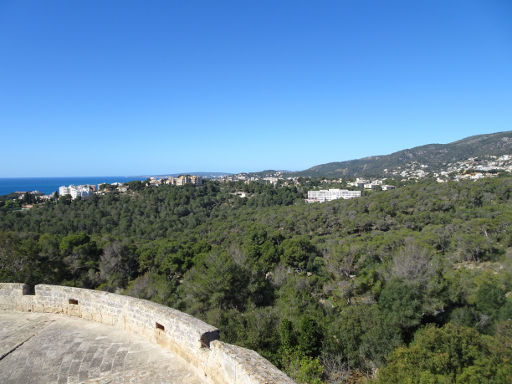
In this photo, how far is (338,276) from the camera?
20375 mm

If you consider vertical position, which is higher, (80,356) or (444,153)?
(444,153)

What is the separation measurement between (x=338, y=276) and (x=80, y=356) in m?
18.3

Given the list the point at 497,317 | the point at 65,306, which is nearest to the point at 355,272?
the point at 497,317

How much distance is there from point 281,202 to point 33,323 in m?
58.9

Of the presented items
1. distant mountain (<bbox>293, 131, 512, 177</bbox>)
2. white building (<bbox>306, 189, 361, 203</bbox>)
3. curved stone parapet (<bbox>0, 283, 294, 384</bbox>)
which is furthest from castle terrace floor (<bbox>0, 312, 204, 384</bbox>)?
distant mountain (<bbox>293, 131, 512, 177</bbox>)

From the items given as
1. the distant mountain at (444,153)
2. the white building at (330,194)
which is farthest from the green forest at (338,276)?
the distant mountain at (444,153)

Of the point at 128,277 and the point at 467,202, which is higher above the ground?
the point at 467,202

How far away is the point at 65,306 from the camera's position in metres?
5.80

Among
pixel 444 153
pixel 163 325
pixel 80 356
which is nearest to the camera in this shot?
pixel 80 356

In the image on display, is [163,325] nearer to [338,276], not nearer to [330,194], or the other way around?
[338,276]

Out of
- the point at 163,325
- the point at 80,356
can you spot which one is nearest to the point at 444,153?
the point at 163,325

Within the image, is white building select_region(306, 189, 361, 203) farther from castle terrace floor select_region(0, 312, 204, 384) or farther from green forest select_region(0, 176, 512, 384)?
castle terrace floor select_region(0, 312, 204, 384)

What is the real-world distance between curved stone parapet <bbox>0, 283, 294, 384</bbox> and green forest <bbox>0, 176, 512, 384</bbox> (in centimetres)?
526

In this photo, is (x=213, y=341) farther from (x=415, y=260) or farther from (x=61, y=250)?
(x=61, y=250)
